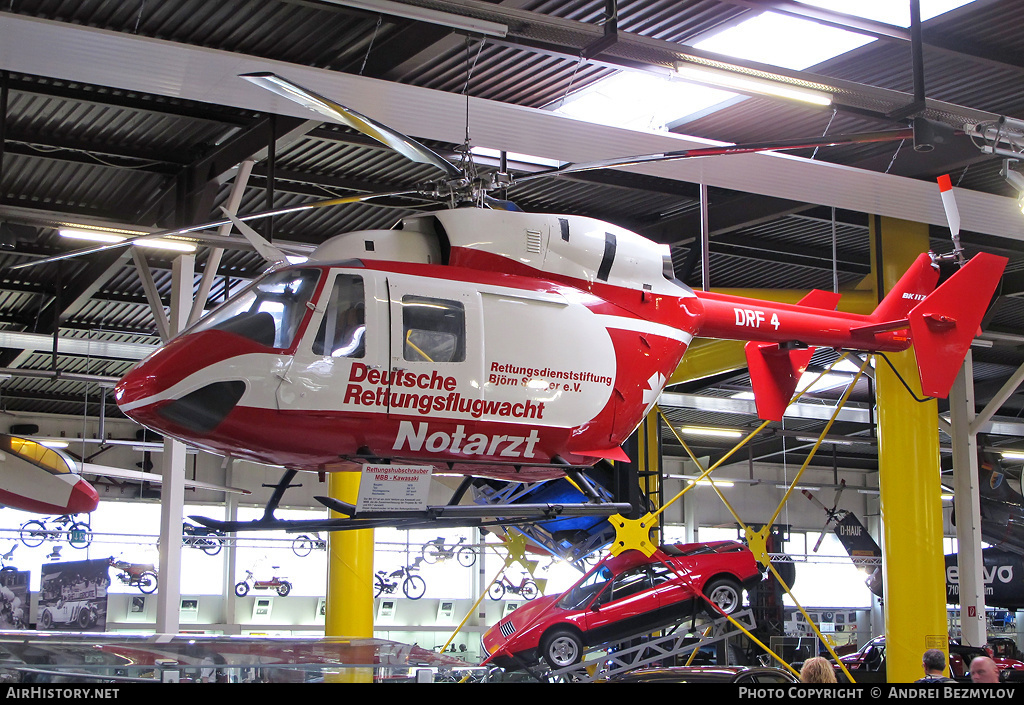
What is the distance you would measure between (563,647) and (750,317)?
6.57 m

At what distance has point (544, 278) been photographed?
664 cm

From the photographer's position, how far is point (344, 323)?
229 inches

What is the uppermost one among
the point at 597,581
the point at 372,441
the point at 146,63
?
the point at 146,63

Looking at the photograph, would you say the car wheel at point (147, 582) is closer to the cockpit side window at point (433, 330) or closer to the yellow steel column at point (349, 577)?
the yellow steel column at point (349, 577)

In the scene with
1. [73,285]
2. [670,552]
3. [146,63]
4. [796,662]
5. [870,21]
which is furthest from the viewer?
[796,662]

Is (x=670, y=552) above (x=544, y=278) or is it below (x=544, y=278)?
below

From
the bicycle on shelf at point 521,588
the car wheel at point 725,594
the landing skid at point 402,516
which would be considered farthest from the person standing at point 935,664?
the bicycle on shelf at point 521,588

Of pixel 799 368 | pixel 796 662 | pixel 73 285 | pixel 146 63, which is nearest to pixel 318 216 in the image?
pixel 73 285

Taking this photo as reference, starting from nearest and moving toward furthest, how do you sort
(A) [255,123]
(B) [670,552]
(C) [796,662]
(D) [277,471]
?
(A) [255,123] → (B) [670,552] → (C) [796,662] → (D) [277,471]

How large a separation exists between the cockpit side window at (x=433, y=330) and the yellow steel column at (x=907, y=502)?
5.99 meters

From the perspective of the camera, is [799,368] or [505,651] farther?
[505,651]

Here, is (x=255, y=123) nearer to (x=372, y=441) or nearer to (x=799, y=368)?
(x=372, y=441)

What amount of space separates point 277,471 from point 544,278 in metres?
19.5

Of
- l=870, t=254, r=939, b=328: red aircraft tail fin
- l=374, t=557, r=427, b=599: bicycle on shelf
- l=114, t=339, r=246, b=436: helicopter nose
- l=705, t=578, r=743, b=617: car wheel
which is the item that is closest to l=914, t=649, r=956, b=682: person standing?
l=870, t=254, r=939, b=328: red aircraft tail fin
